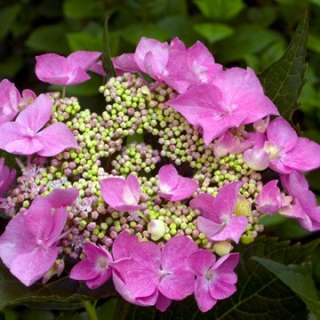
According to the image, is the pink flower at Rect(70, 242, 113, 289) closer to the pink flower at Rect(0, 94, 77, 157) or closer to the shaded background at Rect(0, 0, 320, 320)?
the pink flower at Rect(0, 94, 77, 157)

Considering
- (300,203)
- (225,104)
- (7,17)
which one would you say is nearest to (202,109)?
(225,104)

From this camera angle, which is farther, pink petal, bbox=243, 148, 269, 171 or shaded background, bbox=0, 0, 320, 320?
shaded background, bbox=0, 0, 320, 320

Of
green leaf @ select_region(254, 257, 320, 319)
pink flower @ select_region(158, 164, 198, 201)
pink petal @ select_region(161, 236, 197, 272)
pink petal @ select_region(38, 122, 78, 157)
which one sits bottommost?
green leaf @ select_region(254, 257, 320, 319)

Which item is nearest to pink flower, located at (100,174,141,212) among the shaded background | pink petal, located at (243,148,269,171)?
pink petal, located at (243,148,269,171)

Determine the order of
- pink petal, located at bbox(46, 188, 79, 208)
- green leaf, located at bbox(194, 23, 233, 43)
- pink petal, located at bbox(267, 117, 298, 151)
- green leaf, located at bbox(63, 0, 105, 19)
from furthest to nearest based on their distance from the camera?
green leaf, located at bbox(63, 0, 105, 19) → green leaf, located at bbox(194, 23, 233, 43) → pink petal, located at bbox(267, 117, 298, 151) → pink petal, located at bbox(46, 188, 79, 208)

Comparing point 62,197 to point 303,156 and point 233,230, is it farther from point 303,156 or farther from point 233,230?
point 303,156

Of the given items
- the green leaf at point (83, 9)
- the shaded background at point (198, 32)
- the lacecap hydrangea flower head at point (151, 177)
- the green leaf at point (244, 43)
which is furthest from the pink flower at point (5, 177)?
the green leaf at point (83, 9)

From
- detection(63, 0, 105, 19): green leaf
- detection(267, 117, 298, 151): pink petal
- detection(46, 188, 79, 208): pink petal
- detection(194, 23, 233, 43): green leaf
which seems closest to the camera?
detection(46, 188, 79, 208): pink petal

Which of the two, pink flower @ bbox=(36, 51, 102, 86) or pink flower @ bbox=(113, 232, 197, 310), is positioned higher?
pink flower @ bbox=(36, 51, 102, 86)
